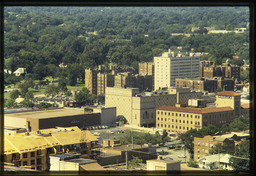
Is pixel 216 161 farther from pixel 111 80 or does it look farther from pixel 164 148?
pixel 111 80

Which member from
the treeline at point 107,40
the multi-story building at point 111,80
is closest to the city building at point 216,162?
the multi-story building at point 111,80

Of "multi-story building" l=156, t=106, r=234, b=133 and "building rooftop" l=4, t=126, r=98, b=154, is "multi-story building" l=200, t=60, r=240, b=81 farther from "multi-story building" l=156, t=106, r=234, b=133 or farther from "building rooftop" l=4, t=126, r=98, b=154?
"building rooftop" l=4, t=126, r=98, b=154

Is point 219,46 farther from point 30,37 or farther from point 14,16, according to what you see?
point 14,16

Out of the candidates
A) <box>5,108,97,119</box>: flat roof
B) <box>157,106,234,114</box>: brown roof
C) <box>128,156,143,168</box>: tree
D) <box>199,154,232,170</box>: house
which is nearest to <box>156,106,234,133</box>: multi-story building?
<box>157,106,234,114</box>: brown roof

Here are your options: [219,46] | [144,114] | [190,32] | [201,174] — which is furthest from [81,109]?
[190,32]

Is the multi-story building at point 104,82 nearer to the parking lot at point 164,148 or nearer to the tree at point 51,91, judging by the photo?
the tree at point 51,91
